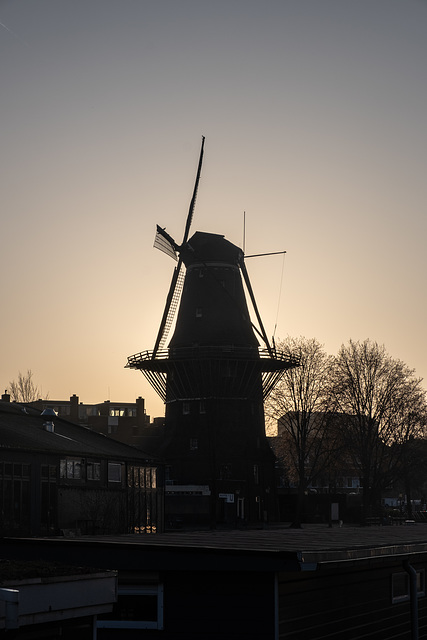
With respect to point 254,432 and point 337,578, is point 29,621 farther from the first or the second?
point 254,432

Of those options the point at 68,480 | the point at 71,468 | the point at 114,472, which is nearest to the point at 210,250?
the point at 114,472

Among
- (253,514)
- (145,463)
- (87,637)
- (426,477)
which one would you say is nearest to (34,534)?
(145,463)

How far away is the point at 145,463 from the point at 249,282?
25.3 m

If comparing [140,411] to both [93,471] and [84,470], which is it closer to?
[93,471]

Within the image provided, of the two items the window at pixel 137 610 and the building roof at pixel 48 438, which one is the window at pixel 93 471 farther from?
the window at pixel 137 610

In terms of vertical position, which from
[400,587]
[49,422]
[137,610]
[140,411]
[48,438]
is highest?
[140,411]

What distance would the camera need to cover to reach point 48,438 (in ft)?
164

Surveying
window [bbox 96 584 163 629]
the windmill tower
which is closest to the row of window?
the windmill tower

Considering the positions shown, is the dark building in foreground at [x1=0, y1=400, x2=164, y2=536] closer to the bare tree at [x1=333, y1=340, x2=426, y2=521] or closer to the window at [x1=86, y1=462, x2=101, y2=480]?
the window at [x1=86, y1=462, x2=101, y2=480]

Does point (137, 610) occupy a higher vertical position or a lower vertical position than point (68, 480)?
Result: lower

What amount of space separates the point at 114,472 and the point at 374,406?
1056 inches

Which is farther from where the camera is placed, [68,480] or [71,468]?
[71,468]

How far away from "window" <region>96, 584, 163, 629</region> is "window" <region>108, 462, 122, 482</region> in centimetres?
3737

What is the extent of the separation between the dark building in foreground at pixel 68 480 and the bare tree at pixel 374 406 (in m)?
19.8
